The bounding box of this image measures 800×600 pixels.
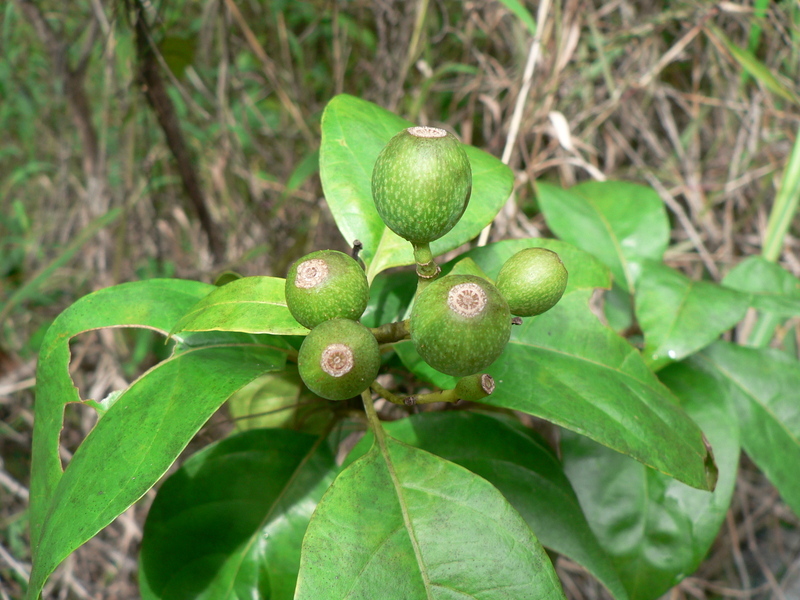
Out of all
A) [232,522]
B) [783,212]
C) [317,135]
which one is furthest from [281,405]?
[783,212]

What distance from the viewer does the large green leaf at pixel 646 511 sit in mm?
1374

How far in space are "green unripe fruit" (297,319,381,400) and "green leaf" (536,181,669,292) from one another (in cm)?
99

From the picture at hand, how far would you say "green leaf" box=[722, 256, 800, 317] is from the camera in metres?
1.55

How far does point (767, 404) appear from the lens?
1.58 m

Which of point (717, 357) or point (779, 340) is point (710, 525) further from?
point (779, 340)

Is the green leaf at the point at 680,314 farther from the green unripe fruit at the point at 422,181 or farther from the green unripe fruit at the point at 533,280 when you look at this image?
the green unripe fruit at the point at 422,181

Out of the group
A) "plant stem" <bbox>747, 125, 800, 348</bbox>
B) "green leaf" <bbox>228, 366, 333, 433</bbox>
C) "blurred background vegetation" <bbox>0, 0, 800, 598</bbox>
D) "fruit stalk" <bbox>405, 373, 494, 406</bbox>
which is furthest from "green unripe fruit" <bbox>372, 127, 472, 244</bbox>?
"plant stem" <bbox>747, 125, 800, 348</bbox>

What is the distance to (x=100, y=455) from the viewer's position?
0.95 metres

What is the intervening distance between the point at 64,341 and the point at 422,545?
2.51ft

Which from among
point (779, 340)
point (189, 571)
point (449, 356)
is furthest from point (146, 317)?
point (779, 340)

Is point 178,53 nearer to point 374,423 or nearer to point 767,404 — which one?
point 374,423

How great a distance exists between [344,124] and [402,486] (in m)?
0.76

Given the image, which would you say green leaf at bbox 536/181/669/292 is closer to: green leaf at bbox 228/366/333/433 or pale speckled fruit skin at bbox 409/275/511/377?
green leaf at bbox 228/366/333/433

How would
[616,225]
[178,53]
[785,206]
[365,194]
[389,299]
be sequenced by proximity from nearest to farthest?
[365,194]
[389,299]
[616,225]
[785,206]
[178,53]
